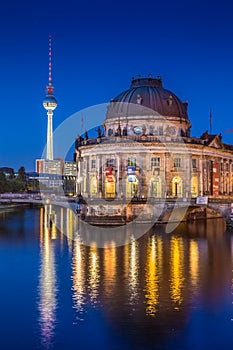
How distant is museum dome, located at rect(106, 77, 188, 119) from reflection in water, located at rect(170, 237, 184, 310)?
45427 millimetres

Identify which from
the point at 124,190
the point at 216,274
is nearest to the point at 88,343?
the point at 216,274

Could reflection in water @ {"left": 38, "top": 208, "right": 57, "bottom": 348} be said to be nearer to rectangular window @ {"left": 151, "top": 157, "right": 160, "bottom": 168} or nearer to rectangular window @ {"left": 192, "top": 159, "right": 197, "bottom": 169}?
rectangular window @ {"left": 151, "top": 157, "right": 160, "bottom": 168}

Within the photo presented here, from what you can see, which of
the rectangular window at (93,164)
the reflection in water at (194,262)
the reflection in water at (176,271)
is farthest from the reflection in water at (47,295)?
the rectangular window at (93,164)

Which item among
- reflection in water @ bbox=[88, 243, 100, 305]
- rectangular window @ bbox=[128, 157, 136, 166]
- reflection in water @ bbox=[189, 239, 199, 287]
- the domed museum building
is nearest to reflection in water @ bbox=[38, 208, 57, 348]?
reflection in water @ bbox=[88, 243, 100, 305]

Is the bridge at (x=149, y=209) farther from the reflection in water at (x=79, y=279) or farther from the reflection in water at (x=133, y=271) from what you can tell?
the reflection in water at (x=79, y=279)

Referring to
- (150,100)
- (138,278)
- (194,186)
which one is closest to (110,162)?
(194,186)

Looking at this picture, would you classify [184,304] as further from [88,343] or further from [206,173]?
[206,173]

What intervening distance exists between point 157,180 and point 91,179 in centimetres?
1391

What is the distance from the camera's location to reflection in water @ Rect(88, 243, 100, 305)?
43375 mm

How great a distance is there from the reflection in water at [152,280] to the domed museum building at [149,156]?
2917 cm

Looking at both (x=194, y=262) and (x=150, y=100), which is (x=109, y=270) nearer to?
(x=194, y=262)

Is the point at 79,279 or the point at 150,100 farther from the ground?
the point at 150,100

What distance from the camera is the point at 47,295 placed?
1719 inches

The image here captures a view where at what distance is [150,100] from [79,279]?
233ft
